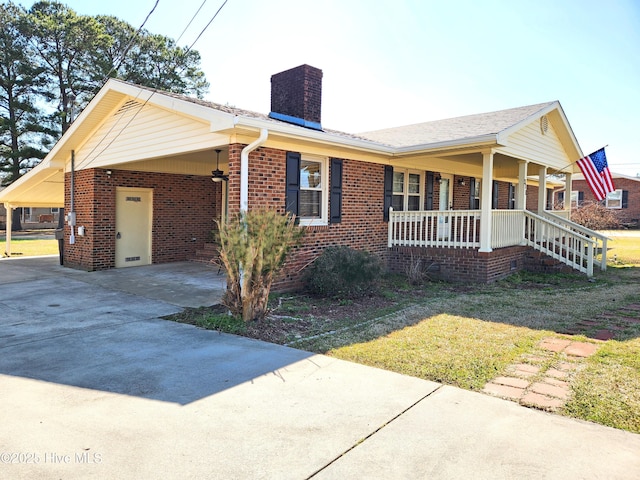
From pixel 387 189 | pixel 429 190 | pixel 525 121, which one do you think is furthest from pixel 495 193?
pixel 387 189

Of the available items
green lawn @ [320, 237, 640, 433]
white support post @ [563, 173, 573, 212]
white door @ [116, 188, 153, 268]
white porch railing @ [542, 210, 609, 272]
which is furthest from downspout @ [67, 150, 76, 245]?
white support post @ [563, 173, 573, 212]

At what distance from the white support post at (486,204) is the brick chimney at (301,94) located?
377 centimetres

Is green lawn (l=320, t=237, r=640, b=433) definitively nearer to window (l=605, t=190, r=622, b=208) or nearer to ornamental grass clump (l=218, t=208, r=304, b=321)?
ornamental grass clump (l=218, t=208, r=304, b=321)

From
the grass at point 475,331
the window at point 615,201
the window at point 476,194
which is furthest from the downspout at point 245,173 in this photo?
the window at point 615,201

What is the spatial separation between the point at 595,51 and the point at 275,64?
22.4 ft

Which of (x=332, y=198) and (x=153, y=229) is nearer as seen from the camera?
(x=332, y=198)

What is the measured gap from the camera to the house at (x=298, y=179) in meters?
8.70

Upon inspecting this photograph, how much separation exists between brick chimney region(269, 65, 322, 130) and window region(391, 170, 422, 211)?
288 centimetres

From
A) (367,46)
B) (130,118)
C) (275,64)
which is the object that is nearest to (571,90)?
(367,46)

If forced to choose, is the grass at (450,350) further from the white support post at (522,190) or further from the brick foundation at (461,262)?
the white support post at (522,190)

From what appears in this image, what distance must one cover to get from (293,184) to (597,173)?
28.6 feet

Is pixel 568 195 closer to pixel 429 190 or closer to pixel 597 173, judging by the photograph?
pixel 597 173

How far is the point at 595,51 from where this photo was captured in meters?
9.48

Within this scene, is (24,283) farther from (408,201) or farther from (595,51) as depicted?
(595,51)
